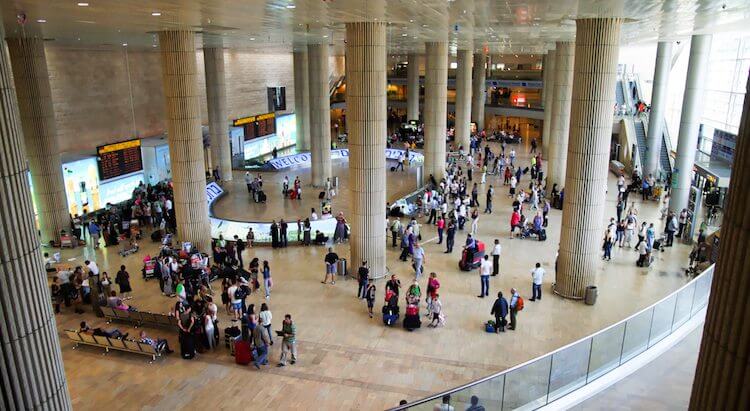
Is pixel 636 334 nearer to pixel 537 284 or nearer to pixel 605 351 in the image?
pixel 605 351

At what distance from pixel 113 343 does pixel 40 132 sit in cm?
1140

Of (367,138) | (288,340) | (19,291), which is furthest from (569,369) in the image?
(367,138)

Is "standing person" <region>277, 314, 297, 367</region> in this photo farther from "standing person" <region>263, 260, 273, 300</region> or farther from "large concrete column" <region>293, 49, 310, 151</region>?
"large concrete column" <region>293, 49, 310, 151</region>

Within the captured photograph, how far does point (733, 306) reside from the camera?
4309mm

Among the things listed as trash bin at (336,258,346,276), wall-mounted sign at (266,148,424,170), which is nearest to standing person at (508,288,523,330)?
trash bin at (336,258,346,276)

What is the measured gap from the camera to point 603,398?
894 cm

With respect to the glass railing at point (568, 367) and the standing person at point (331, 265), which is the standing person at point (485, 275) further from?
the glass railing at point (568, 367)

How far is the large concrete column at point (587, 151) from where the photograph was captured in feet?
46.9

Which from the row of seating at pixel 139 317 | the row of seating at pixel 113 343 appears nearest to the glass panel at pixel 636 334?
the row of seating at pixel 113 343

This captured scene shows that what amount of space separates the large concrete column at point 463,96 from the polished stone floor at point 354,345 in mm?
21830

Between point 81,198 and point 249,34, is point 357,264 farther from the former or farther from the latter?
point 81,198

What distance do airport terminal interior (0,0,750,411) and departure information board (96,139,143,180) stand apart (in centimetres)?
14

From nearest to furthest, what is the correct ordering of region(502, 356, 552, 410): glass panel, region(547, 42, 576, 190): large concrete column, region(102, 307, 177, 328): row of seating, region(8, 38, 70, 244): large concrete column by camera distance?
1. region(502, 356, 552, 410): glass panel
2. region(102, 307, 177, 328): row of seating
3. region(8, 38, 70, 244): large concrete column
4. region(547, 42, 576, 190): large concrete column

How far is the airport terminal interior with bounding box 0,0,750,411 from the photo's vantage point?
25.4 feet
